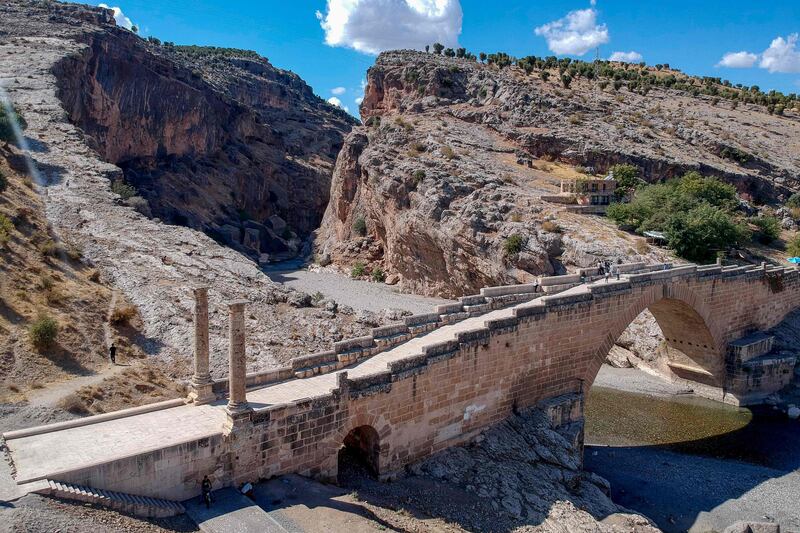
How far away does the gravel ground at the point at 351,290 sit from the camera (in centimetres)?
3897

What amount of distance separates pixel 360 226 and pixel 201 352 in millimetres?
41829

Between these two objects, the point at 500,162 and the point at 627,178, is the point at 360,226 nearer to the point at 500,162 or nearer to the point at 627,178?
the point at 500,162

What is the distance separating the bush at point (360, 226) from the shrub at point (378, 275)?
5350mm

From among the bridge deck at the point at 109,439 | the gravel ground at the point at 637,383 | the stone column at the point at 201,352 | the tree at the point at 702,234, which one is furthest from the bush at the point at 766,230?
the bridge deck at the point at 109,439

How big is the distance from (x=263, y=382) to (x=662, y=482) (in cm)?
1326

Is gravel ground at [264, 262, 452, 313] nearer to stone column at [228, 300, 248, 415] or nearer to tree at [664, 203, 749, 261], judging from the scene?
tree at [664, 203, 749, 261]

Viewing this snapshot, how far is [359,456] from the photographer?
48.5 ft

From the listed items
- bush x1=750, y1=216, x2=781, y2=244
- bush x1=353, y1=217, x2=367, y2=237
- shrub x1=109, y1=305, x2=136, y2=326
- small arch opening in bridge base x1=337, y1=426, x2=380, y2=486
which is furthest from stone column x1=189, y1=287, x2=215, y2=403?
bush x1=353, y1=217, x2=367, y2=237

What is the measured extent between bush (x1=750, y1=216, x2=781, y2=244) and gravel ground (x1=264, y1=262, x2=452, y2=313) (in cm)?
2005

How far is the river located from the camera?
16953mm

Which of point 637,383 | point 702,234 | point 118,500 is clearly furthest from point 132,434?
point 702,234

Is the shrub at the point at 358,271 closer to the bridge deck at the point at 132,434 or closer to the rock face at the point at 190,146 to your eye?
the rock face at the point at 190,146

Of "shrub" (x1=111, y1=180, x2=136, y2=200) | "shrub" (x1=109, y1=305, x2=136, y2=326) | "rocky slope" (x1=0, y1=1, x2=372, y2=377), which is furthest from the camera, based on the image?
"shrub" (x1=111, y1=180, x2=136, y2=200)

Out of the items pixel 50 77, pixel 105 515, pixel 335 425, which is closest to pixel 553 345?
pixel 335 425
